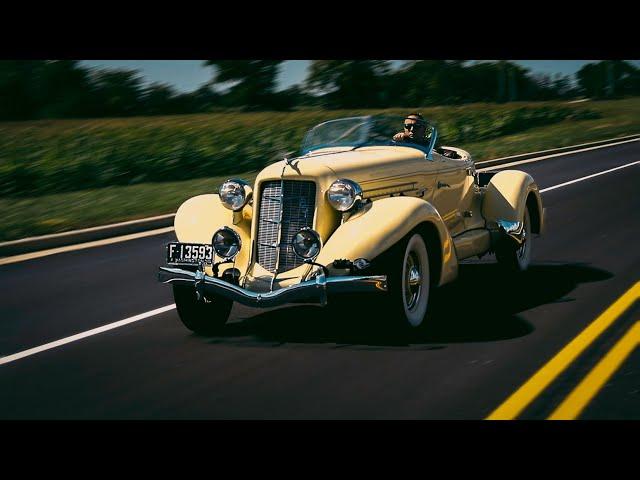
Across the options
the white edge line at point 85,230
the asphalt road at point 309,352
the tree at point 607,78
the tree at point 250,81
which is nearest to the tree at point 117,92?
the tree at point 250,81

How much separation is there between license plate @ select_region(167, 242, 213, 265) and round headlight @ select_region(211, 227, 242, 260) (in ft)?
0.23

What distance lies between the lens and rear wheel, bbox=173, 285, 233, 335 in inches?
339

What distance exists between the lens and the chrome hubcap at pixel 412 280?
8.30m

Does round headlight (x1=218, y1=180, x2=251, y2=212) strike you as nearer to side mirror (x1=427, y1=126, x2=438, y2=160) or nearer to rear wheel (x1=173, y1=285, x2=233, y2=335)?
rear wheel (x1=173, y1=285, x2=233, y2=335)

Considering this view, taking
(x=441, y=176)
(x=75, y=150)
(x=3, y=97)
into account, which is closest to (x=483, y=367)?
(x=441, y=176)

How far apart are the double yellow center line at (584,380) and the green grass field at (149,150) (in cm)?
926

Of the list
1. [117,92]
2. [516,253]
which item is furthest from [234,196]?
[117,92]

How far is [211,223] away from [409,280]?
1.82 m

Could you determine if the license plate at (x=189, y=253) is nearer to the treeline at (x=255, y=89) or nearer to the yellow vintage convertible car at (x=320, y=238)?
the yellow vintage convertible car at (x=320, y=238)

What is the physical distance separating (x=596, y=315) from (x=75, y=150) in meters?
21.9

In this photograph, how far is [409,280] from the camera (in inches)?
328

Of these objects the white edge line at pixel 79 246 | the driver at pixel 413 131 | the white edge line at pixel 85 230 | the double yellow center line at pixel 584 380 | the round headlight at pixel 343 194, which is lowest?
the double yellow center line at pixel 584 380
